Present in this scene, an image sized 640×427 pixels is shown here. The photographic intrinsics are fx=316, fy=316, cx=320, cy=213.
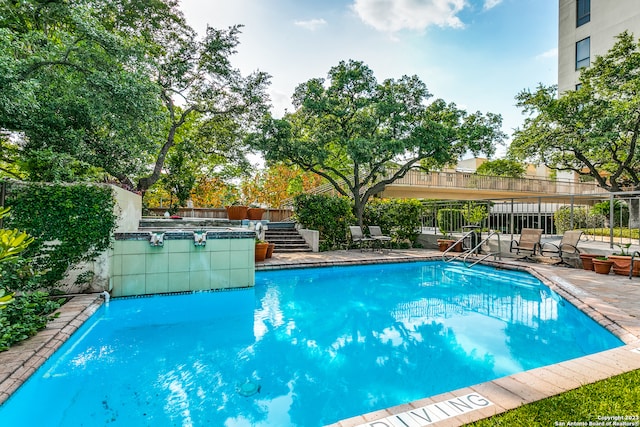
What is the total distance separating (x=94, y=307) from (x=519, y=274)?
9578mm

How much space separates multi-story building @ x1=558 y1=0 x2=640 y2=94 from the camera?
58.0ft

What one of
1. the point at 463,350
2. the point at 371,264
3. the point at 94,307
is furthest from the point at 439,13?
the point at 94,307

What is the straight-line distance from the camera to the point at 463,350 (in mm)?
3902

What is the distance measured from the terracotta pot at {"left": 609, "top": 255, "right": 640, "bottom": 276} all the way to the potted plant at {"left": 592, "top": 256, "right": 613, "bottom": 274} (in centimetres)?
10

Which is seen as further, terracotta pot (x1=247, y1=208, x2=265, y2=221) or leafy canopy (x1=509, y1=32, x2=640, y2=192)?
terracotta pot (x1=247, y1=208, x2=265, y2=221)

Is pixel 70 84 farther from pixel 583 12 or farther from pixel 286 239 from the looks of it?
pixel 583 12

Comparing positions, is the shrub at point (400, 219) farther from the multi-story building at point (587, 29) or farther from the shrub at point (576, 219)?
the multi-story building at point (587, 29)

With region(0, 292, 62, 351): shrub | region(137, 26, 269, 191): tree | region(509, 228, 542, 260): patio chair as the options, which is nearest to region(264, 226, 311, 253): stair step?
region(137, 26, 269, 191): tree

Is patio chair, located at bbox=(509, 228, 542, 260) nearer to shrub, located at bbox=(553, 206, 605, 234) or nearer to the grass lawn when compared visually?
shrub, located at bbox=(553, 206, 605, 234)

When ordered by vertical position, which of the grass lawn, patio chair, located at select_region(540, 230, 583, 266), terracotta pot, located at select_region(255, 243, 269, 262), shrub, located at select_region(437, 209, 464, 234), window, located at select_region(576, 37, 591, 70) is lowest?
the grass lawn

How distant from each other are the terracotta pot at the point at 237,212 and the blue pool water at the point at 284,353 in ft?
27.3

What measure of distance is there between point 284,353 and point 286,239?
8.62 m

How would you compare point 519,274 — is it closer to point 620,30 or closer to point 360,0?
point 360,0

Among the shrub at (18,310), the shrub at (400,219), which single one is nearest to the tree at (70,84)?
the shrub at (18,310)
